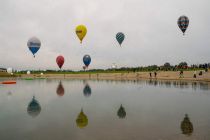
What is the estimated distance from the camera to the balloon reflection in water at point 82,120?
581 inches

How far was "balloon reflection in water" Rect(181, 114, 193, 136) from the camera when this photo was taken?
1231 cm

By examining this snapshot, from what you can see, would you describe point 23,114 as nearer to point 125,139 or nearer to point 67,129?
point 67,129

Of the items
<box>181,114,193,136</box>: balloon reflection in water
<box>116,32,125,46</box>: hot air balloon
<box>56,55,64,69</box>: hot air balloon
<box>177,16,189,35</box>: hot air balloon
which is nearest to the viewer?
<box>181,114,193,136</box>: balloon reflection in water

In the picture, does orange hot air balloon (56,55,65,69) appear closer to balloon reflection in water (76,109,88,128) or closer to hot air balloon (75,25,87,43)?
hot air balloon (75,25,87,43)

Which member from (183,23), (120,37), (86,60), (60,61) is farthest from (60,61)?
(183,23)

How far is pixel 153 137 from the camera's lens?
38.0ft

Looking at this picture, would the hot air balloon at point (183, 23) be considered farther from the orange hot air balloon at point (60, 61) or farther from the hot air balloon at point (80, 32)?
the orange hot air balloon at point (60, 61)

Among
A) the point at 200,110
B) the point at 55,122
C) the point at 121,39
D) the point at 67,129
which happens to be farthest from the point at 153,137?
A: the point at 121,39

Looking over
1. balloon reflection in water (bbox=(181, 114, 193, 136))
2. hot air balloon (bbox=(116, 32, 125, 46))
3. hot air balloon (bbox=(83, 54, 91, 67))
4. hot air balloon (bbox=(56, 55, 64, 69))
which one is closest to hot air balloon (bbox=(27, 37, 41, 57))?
hot air balloon (bbox=(56, 55, 64, 69))

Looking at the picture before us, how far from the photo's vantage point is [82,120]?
1630cm

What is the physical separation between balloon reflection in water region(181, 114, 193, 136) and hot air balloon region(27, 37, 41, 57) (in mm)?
58670

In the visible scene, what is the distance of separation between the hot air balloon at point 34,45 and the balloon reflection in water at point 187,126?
192ft

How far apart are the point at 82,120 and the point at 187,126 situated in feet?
20.9

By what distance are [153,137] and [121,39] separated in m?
64.0
